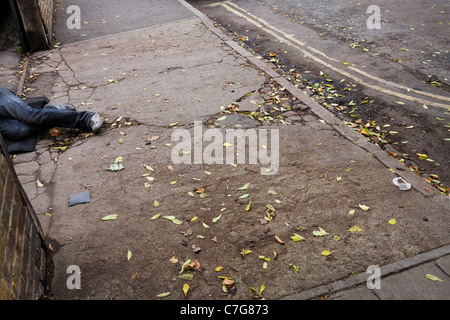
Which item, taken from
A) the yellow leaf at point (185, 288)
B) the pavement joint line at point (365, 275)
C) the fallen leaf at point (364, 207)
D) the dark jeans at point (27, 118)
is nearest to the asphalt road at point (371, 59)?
the fallen leaf at point (364, 207)

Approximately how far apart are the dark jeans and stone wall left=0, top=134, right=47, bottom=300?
91.3 inches

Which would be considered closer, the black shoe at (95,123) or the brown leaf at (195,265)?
the brown leaf at (195,265)

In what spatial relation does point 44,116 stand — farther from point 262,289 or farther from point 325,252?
point 325,252

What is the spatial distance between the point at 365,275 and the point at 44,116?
467cm

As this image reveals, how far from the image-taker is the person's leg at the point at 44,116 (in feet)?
17.2

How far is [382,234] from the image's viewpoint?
363 cm

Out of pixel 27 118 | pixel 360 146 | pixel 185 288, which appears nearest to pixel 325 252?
pixel 185 288

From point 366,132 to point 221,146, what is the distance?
2.16 metres

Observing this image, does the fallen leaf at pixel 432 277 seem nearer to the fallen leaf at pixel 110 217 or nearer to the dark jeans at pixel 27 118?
the fallen leaf at pixel 110 217

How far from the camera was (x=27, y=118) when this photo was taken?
525cm

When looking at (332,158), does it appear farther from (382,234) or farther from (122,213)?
(122,213)

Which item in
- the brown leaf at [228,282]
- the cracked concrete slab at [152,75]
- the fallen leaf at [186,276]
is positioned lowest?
the cracked concrete slab at [152,75]

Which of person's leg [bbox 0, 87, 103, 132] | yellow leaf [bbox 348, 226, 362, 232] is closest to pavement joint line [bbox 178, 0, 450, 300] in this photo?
yellow leaf [bbox 348, 226, 362, 232]
